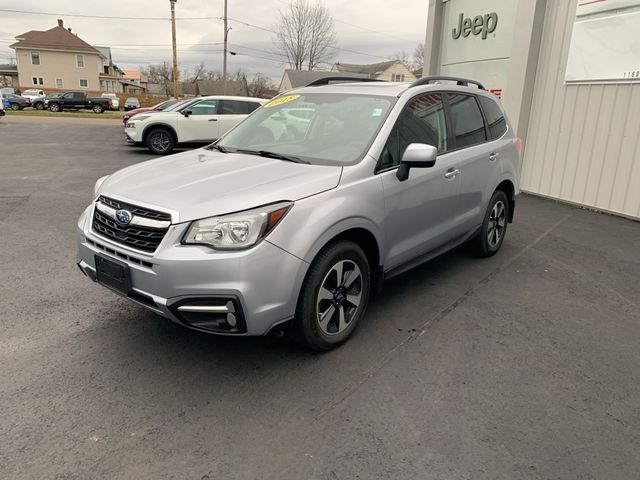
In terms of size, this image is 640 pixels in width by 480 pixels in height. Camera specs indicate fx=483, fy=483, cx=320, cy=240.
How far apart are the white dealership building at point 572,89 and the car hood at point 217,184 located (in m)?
6.57

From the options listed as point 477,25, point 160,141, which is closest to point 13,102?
point 160,141

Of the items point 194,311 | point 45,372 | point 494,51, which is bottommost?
point 45,372

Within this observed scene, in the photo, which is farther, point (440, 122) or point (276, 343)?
point (440, 122)

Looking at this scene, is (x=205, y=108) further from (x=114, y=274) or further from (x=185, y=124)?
(x=114, y=274)

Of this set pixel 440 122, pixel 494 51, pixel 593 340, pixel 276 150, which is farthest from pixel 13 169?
pixel 593 340

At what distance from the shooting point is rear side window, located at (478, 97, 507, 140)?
4.99m

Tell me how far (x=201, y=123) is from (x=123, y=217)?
1188 centimetres

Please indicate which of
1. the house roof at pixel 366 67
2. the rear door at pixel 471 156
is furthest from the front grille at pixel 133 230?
the house roof at pixel 366 67

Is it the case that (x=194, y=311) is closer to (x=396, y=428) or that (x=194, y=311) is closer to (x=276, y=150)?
(x=396, y=428)

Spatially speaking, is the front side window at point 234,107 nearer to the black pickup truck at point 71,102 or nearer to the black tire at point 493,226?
the black tire at point 493,226

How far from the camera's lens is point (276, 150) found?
373 centimetres

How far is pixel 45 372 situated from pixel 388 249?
239 centimetres

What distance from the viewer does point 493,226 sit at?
536cm

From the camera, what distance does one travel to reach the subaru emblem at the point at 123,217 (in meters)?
2.83
